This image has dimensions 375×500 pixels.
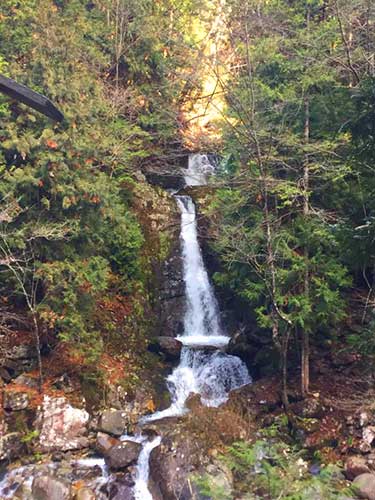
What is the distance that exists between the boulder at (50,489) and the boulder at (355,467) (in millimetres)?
5193

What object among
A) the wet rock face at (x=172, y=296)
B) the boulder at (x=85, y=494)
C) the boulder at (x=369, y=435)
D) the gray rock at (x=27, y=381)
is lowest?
the boulder at (x=85, y=494)

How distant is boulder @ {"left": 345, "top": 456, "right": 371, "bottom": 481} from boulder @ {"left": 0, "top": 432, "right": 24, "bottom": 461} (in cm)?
645

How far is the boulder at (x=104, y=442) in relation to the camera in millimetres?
9281

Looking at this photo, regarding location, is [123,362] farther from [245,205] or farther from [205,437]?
[245,205]

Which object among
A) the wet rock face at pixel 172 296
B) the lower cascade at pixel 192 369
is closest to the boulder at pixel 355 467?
the lower cascade at pixel 192 369

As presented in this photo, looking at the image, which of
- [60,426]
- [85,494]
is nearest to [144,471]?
[85,494]

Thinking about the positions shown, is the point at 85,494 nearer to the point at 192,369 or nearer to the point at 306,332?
the point at 192,369

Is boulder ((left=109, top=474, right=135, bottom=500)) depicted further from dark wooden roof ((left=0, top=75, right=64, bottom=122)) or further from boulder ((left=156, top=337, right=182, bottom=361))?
dark wooden roof ((left=0, top=75, right=64, bottom=122))

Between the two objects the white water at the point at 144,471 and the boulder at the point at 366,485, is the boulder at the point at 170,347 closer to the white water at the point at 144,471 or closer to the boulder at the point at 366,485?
the white water at the point at 144,471

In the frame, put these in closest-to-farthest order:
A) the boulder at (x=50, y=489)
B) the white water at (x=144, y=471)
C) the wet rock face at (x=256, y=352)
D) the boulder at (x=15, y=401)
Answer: the boulder at (x=50, y=489) → the white water at (x=144, y=471) → the boulder at (x=15, y=401) → the wet rock face at (x=256, y=352)

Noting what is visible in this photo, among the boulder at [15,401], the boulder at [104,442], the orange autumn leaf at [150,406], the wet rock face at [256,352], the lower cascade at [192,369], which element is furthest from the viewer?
the wet rock face at [256,352]

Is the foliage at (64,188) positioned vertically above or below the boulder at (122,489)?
above

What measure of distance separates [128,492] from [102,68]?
1437 cm

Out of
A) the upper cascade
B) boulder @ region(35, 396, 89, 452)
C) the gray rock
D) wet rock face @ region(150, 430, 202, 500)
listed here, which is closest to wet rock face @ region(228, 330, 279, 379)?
the upper cascade
